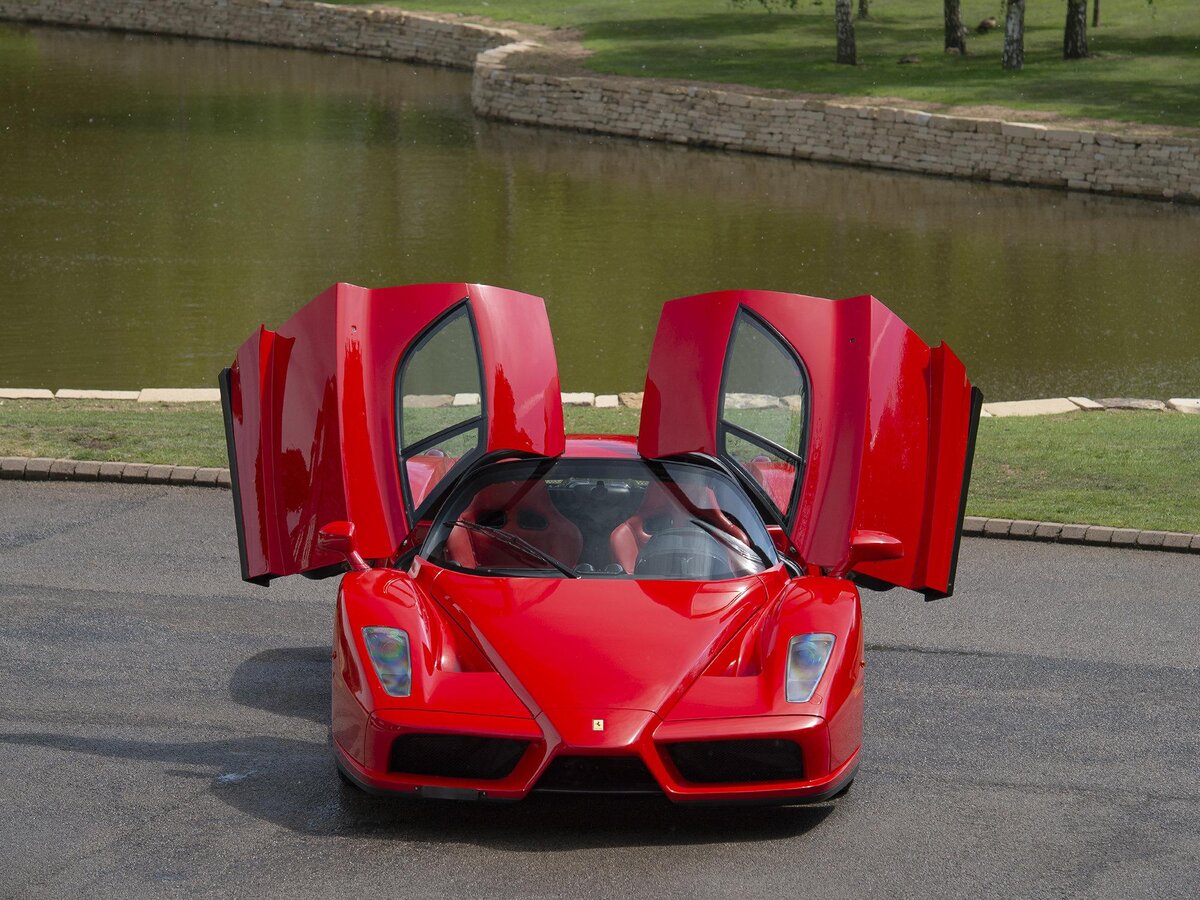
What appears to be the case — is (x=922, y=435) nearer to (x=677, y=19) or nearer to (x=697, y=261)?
(x=697, y=261)

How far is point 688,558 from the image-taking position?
23.3 ft

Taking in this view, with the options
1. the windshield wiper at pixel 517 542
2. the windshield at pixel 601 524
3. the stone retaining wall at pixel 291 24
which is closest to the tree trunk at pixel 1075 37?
the stone retaining wall at pixel 291 24

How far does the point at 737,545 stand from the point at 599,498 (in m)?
0.71

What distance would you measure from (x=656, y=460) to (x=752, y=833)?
2.12 metres

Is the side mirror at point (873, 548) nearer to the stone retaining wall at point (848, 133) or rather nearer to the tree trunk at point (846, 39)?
the stone retaining wall at point (848, 133)

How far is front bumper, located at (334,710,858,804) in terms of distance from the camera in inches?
228

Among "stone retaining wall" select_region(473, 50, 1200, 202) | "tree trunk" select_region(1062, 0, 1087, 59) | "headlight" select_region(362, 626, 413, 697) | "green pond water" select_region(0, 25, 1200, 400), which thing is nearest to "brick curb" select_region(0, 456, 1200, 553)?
"green pond water" select_region(0, 25, 1200, 400)

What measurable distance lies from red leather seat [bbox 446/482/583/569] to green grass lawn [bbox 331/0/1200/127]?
29734 mm

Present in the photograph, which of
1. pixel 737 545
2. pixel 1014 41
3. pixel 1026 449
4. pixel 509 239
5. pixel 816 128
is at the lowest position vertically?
pixel 509 239

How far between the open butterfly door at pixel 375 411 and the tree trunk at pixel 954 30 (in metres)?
36.6

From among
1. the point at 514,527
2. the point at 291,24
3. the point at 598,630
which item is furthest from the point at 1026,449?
the point at 291,24

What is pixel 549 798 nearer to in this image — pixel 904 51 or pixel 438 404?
pixel 438 404

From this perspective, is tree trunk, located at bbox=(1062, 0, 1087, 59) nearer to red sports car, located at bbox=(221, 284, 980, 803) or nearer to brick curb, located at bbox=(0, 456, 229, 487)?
brick curb, located at bbox=(0, 456, 229, 487)

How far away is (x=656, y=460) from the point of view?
7.68 m
